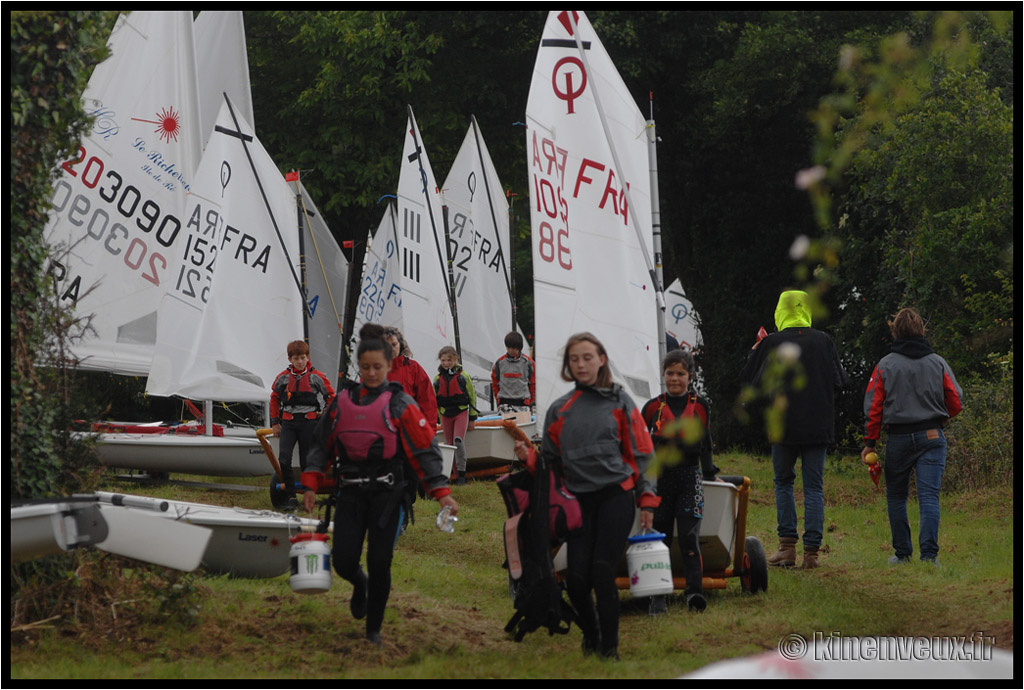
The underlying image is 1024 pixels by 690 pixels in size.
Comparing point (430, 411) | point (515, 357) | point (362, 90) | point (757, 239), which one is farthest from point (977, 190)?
point (362, 90)

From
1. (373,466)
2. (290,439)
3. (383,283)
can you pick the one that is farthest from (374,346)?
(383,283)

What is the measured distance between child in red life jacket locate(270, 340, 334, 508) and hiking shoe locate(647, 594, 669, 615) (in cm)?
437

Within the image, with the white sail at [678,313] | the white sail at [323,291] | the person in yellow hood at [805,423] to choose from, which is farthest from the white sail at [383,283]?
the white sail at [678,313]

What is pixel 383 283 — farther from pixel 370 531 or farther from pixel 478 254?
pixel 370 531

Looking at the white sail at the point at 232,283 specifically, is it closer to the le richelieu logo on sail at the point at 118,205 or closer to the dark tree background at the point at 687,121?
the le richelieu logo on sail at the point at 118,205

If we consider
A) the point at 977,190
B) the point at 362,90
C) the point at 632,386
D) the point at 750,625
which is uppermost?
the point at 362,90

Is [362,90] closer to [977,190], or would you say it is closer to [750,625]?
[977,190]

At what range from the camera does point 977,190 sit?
482 inches

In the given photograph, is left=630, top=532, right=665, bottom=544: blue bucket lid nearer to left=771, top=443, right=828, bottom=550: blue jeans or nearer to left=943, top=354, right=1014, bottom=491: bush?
left=771, top=443, right=828, bottom=550: blue jeans

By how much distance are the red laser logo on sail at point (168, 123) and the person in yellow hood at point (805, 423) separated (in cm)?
814

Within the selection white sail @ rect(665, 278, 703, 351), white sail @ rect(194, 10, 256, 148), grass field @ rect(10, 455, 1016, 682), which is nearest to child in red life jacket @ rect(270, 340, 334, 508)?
grass field @ rect(10, 455, 1016, 682)

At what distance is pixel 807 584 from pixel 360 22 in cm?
1643

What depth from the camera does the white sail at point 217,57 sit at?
15.8 meters

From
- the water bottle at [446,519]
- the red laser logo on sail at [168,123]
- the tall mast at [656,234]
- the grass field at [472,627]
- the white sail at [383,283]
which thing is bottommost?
the grass field at [472,627]
